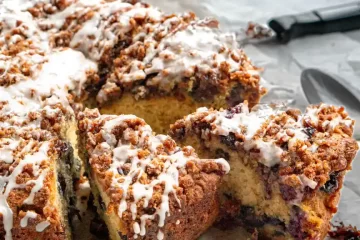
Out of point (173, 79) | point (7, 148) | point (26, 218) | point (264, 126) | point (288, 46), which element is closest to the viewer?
point (26, 218)

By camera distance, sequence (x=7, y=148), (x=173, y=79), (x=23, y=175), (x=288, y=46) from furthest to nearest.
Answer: (x=288, y=46)
(x=173, y=79)
(x=7, y=148)
(x=23, y=175)

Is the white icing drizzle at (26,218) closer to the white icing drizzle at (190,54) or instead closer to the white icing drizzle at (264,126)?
the white icing drizzle at (264,126)

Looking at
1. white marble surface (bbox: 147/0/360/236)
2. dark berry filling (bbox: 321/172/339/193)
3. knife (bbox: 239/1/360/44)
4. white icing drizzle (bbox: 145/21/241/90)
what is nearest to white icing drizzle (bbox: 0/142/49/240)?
white icing drizzle (bbox: 145/21/241/90)

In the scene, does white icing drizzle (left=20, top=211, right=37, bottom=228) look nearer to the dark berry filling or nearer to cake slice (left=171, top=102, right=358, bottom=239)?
cake slice (left=171, top=102, right=358, bottom=239)

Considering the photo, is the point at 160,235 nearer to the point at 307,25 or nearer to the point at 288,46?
the point at 288,46

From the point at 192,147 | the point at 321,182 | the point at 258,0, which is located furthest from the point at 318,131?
the point at 258,0

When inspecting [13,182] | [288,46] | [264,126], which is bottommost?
[288,46]

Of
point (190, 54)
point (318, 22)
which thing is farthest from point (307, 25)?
point (190, 54)

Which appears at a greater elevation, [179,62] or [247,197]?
[179,62]
